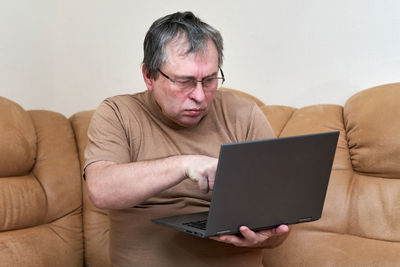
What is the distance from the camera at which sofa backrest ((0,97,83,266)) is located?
1.89 metres

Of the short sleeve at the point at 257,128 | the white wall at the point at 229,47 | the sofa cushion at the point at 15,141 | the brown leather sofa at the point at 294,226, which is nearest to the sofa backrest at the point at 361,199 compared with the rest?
the brown leather sofa at the point at 294,226

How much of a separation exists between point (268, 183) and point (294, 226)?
77 cm

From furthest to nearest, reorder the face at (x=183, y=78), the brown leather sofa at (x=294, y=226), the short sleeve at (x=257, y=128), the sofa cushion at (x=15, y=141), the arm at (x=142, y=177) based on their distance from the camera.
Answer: the sofa cushion at (x=15, y=141) → the brown leather sofa at (x=294, y=226) → the short sleeve at (x=257, y=128) → the face at (x=183, y=78) → the arm at (x=142, y=177)

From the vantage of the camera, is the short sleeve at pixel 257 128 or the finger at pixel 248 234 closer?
the finger at pixel 248 234

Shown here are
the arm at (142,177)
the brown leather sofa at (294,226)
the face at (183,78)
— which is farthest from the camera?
the brown leather sofa at (294,226)

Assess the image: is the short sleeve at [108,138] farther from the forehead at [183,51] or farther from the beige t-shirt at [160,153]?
the forehead at [183,51]

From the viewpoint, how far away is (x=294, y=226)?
192cm

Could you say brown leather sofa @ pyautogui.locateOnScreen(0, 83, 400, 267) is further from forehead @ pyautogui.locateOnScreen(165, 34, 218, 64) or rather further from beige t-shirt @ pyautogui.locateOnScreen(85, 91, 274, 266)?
forehead @ pyautogui.locateOnScreen(165, 34, 218, 64)

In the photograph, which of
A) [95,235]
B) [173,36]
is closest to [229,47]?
[173,36]

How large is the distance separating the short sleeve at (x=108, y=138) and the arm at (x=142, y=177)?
5cm

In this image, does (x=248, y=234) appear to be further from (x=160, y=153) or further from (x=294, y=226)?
(x=294, y=226)

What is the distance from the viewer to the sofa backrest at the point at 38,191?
6.19ft

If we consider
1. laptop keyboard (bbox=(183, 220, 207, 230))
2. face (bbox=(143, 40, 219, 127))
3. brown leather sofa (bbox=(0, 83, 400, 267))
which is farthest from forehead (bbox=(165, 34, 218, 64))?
brown leather sofa (bbox=(0, 83, 400, 267))

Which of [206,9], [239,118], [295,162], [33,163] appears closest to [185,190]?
[239,118]
